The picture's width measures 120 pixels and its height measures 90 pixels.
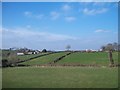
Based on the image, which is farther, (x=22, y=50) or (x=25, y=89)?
(x=22, y=50)

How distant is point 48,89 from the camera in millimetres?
10141

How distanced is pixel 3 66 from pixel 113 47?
31.4 meters

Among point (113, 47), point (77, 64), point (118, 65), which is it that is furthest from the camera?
point (113, 47)

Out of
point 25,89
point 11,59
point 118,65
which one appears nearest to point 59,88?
point 25,89

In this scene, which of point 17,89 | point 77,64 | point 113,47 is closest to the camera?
point 17,89

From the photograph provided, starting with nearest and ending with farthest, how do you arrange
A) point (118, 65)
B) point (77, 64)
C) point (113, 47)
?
point (118, 65) → point (77, 64) → point (113, 47)

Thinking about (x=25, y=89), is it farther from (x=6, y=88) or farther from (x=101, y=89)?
(x=101, y=89)

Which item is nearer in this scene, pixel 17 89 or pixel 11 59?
pixel 17 89

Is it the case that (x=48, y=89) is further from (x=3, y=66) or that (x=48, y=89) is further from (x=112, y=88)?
(x=3, y=66)

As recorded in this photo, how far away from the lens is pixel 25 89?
33.0ft

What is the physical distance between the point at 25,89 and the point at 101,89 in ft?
11.1

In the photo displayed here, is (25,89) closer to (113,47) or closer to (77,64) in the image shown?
(77,64)

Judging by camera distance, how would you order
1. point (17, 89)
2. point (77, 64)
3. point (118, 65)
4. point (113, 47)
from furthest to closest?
point (113, 47), point (77, 64), point (118, 65), point (17, 89)

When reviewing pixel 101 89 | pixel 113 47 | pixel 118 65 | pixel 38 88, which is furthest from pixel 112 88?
pixel 113 47
